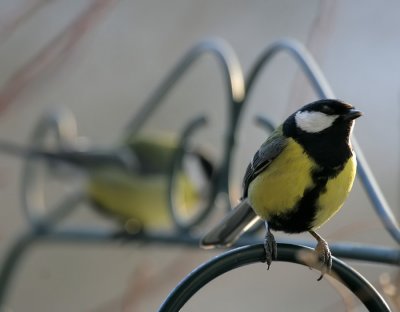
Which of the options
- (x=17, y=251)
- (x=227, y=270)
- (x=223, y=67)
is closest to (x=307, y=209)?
(x=227, y=270)

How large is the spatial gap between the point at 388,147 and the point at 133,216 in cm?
123

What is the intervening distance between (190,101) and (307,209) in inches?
116

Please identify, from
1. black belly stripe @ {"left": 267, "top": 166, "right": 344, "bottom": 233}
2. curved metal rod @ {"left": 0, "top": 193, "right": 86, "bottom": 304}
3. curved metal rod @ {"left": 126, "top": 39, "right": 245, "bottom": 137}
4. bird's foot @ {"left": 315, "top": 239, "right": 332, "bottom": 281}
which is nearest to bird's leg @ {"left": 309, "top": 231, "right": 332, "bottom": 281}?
bird's foot @ {"left": 315, "top": 239, "right": 332, "bottom": 281}

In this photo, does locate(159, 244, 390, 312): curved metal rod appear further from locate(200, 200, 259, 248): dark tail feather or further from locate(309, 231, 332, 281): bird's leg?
locate(200, 200, 259, 248): dark tail feather

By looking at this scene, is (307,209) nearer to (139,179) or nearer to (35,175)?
(35,175)

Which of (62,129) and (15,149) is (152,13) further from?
(15,149)

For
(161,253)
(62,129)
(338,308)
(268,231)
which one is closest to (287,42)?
(268,231)

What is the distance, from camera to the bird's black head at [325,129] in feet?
4.91

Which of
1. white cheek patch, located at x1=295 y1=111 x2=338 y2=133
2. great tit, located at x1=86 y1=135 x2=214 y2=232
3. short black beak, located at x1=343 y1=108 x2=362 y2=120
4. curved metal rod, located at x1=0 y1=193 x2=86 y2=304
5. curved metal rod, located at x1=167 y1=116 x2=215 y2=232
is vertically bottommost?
great tit, located at x1=86 y1=135 x2=214 y2=232

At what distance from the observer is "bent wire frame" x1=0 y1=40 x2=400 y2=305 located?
1.42m

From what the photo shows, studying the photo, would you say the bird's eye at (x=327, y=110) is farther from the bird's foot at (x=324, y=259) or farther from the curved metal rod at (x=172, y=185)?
the curved metal rod at (x=172, y=185)

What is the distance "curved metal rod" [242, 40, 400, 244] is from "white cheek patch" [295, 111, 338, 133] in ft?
0.37

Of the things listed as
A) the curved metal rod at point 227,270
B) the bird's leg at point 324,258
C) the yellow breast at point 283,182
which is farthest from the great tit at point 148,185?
the curved metal rod at point 227,270

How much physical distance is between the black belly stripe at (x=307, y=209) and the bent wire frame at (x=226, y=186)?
0.23 feet
